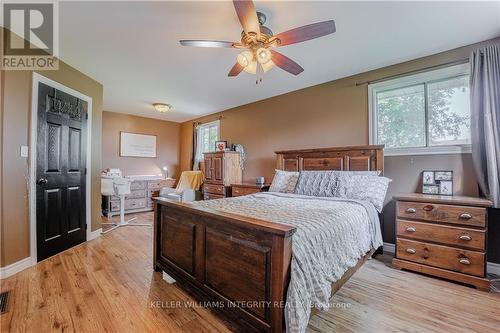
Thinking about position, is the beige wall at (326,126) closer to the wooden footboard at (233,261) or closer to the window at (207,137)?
the window at (207,137)

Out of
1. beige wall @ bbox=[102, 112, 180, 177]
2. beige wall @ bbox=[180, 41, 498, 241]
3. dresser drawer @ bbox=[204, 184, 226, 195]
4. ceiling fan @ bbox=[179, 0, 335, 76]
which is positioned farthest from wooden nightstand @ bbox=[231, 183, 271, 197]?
beige wall @ bbox=[102, 112, 180, 177]

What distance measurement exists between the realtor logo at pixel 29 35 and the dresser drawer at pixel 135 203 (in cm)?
338

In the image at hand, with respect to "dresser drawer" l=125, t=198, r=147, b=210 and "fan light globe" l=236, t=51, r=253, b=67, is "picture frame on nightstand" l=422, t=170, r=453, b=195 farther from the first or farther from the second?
"dresser drawer" l=125, t=198, r=147, b=210

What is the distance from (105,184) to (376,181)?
4916mm

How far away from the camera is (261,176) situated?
15.5 ft

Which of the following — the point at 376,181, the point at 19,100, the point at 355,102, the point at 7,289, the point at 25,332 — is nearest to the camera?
the point at 25,332

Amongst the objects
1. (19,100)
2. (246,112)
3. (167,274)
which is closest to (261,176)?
(246,112)

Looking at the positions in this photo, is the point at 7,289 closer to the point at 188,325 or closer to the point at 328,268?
the point at 188,325

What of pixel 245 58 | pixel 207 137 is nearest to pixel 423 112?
pixel 245 58

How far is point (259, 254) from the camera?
143 centimetres

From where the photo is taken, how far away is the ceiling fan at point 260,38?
1721 mm

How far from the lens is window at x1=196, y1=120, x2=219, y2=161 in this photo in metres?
6.00

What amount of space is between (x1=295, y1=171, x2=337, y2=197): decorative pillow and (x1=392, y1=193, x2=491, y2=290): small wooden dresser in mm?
740

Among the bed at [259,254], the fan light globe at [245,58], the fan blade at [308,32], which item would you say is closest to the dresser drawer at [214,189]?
the bed at [259,254]
